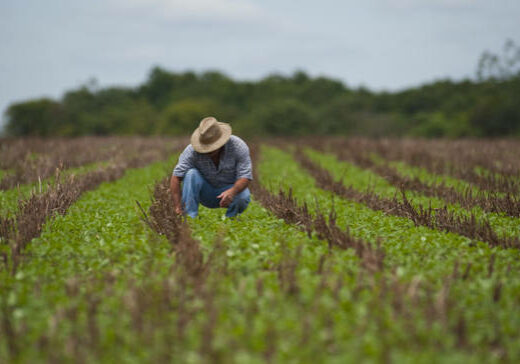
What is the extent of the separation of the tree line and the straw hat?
4371cm

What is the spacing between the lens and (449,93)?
65812mm

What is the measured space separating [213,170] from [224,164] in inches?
7.5

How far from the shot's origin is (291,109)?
220ft

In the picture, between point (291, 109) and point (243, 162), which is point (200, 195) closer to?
point (243, 162)

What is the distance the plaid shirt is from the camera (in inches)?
243

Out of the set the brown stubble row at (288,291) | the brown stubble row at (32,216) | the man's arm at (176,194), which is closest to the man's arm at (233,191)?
the man's arm at (176,194)

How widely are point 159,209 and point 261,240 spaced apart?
148 centimetres

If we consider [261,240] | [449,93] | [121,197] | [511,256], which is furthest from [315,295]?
[449,93]

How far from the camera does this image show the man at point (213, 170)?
235 inches

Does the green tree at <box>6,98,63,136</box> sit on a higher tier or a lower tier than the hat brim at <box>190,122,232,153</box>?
lower

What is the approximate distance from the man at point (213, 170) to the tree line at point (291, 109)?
43308 mm

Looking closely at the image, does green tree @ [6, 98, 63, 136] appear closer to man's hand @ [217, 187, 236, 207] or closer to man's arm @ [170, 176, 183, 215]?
man's arm @ [170, 176, 183, 215]

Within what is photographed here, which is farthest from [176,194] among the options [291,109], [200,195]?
[291,109]

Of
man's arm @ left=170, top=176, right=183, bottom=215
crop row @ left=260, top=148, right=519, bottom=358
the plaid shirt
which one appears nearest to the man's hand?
the plaid shirt
